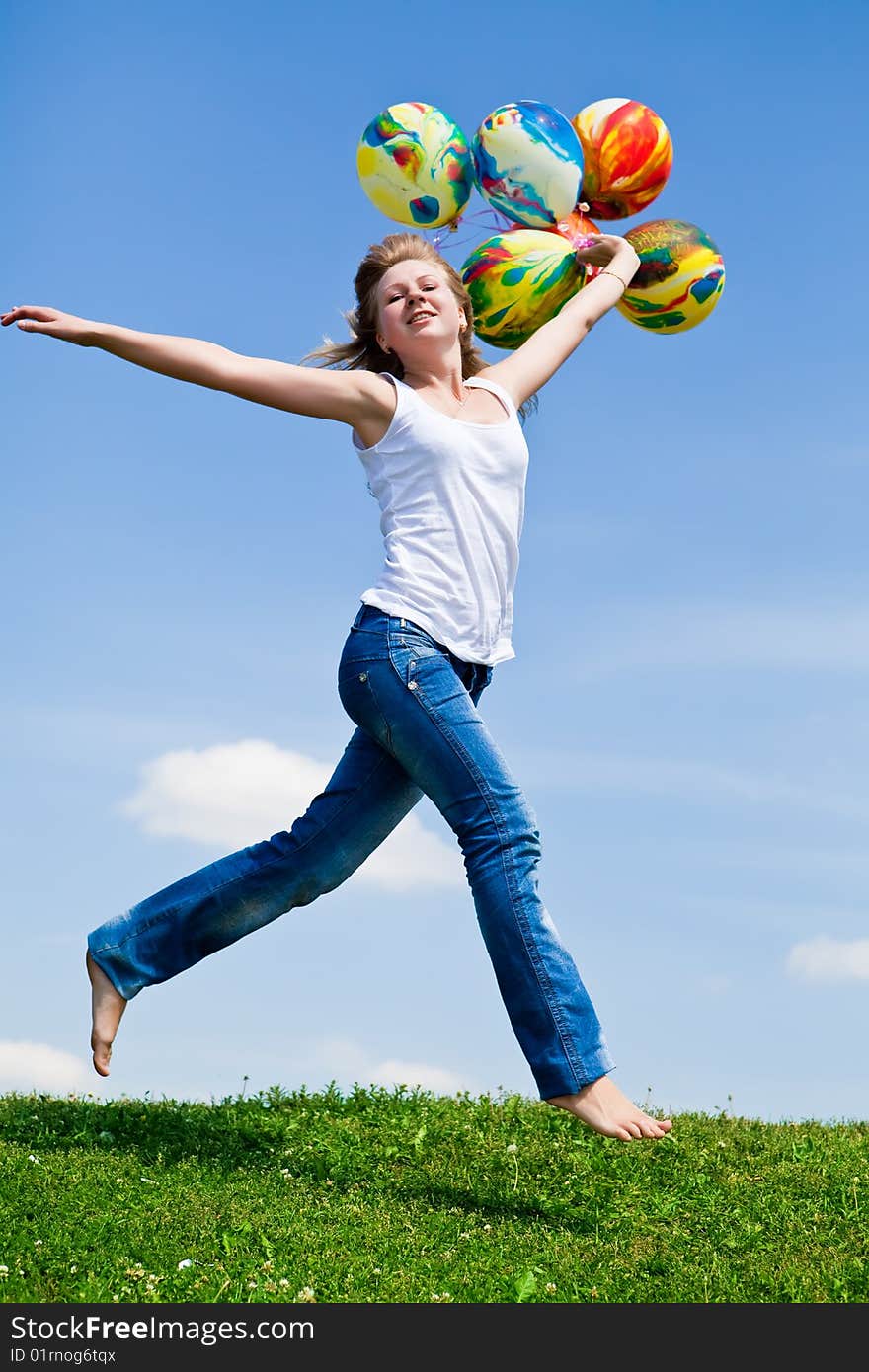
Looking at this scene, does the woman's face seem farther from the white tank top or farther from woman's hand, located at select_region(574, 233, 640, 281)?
woman's hand, located at select_region(574, 233, 640, 281)

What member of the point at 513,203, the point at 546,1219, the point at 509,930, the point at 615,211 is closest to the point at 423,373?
the point at 513,203

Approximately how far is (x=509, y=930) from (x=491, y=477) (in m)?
1.74

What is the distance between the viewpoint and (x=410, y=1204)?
5.58 metres

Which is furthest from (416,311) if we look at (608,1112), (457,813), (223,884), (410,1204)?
(410,1204)

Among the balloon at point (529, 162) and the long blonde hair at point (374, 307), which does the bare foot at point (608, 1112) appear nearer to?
the long blonde hair at point (374, 307)

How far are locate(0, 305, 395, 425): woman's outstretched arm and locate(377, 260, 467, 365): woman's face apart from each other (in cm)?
36

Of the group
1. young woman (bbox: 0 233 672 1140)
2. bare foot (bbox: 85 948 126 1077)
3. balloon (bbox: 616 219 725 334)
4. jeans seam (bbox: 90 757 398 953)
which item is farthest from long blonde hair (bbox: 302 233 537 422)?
bare foot (bbox: 85 948 126 1077)

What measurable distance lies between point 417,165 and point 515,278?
0.71m

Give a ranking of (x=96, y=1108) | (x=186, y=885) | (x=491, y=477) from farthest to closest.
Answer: (x=96, y=1108), (x=186, y=885), (x=491, y=477)

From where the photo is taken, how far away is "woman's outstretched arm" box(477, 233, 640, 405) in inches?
231

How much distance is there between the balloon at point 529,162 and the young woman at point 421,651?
0.42 meters
